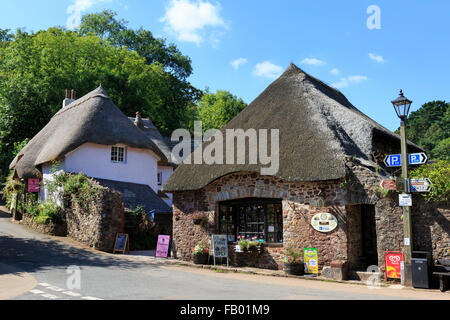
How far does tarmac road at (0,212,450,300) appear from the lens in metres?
7.99

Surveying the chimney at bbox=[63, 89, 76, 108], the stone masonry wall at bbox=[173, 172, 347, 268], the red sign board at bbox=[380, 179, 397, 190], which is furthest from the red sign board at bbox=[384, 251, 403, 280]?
the chimney at bbox=[63, 89, 76, 108]

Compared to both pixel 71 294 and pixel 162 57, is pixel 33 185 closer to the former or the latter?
pixel 71 294

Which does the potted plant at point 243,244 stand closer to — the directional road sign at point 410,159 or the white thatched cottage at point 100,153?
the directional road sign at point 410,159

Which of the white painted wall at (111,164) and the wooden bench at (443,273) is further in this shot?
the white painted wall at (111,164)

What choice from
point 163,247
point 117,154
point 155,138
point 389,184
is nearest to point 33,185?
point 117,154

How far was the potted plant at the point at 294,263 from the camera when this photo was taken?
11.9 m

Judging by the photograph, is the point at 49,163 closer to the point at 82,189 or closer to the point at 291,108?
the point at 82,189

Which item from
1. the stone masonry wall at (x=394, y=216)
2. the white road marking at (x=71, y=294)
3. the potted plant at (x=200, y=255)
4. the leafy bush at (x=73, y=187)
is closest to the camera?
the white road marking at (x=71, y=294)

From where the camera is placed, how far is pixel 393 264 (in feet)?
35.3

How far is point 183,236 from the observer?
49.5 ft

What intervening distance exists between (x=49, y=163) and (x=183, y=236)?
11.3 meters

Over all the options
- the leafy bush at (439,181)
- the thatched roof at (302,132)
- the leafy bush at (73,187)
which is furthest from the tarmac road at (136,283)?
A: the thatched roof at (302,132)

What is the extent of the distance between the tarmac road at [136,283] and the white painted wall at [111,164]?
7071mm
